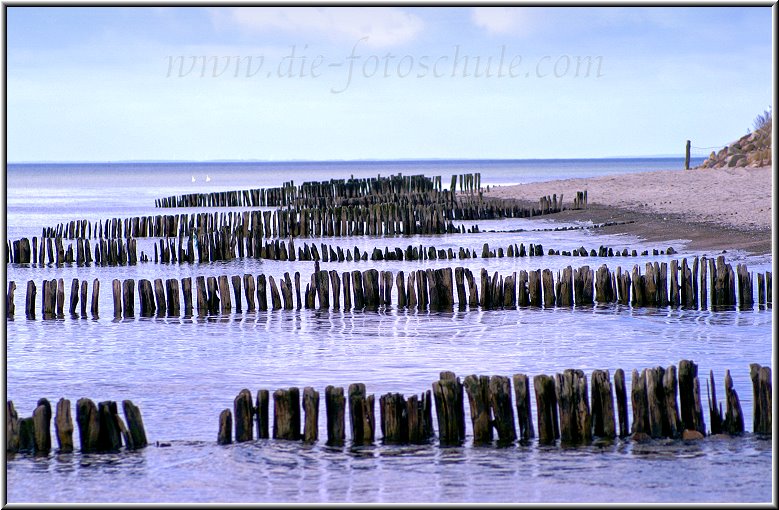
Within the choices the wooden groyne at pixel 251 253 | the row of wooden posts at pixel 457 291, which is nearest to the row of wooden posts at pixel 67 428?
the row of wooden posts at pixel 457 291

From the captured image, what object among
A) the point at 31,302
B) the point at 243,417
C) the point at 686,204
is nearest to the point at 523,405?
the point at 243,417

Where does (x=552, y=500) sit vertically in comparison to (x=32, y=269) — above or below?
below

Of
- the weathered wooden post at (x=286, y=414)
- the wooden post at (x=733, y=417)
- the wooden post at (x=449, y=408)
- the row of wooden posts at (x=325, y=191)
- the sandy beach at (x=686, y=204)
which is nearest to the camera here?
the wooden post at (x=449, y=408)

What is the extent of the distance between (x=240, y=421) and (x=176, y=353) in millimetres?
4999

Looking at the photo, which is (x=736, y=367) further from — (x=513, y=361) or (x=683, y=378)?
(x=683, y=378)

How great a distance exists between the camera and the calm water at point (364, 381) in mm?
7039

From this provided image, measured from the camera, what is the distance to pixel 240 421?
307 inches

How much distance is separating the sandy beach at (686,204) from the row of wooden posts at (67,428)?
1520cm

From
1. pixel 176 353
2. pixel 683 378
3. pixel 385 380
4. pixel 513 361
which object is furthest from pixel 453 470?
pixel 176 353

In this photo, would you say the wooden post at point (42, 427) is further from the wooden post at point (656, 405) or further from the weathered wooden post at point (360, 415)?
the wooden post at point (656, 405)

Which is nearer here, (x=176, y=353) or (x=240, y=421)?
(x=240, y=421)

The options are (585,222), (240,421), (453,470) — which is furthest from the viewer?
(585,222)

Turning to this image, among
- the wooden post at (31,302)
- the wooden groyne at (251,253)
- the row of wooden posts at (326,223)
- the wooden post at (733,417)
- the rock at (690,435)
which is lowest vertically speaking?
the rock at (690,435)

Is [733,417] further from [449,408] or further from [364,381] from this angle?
[364,381]
